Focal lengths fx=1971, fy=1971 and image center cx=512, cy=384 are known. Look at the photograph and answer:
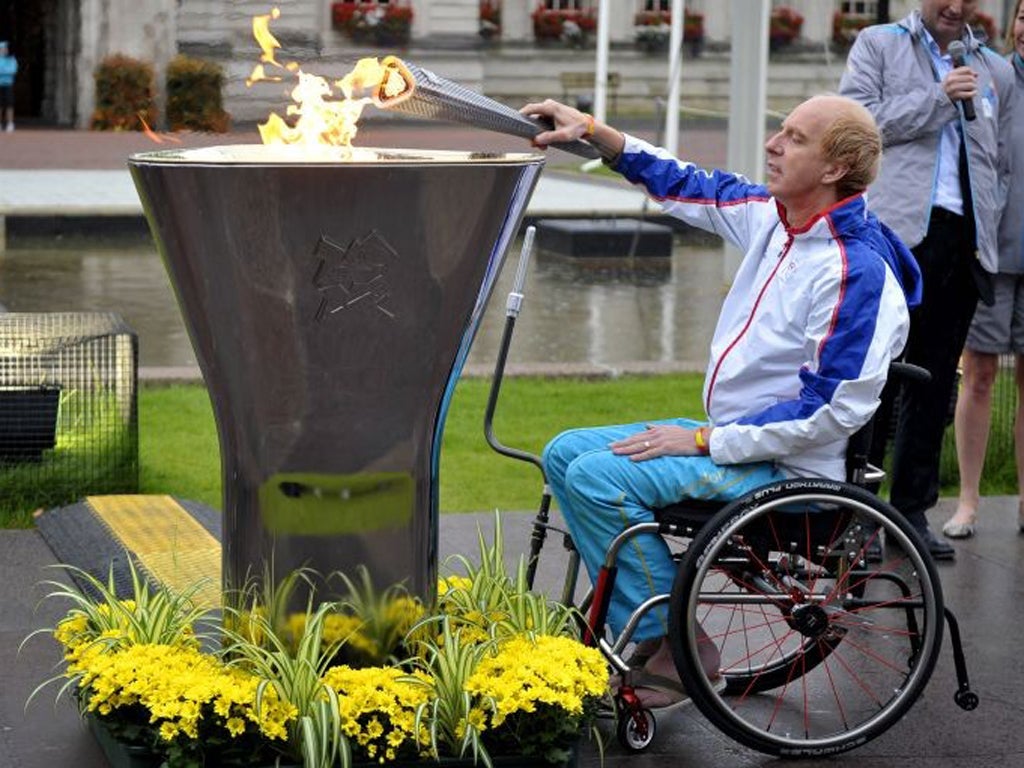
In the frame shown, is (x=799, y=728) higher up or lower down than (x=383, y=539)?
lower down

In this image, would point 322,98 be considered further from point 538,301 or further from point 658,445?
point 538,301

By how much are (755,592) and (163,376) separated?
5.44m

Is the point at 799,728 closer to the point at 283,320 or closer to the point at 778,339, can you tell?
the point at 778,339

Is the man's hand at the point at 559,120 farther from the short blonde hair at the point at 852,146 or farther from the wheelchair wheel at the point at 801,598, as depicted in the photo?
the wheelchair wheel at the point at 801,598

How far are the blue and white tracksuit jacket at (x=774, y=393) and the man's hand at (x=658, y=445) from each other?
0.02 meters

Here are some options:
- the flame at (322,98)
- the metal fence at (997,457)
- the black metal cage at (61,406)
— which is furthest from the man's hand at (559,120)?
the metal fence at (997,457)

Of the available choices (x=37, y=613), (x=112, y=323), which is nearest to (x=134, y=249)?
(x=112, y=323)

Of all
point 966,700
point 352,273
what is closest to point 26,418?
point 352,273

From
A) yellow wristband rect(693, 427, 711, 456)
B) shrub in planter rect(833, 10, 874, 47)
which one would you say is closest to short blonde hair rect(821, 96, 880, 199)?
yellow wristband rect(693, 427, 711, 456)

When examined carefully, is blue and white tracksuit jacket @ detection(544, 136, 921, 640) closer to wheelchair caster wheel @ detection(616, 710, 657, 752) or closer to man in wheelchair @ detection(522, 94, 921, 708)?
man in wheelchair @ detection(522, 94, 921, 708)

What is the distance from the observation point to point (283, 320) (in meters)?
3.80

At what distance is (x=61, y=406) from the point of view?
6.77m

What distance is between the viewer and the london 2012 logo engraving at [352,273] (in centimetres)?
377

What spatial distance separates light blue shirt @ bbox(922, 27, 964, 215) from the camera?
20.1 feet
